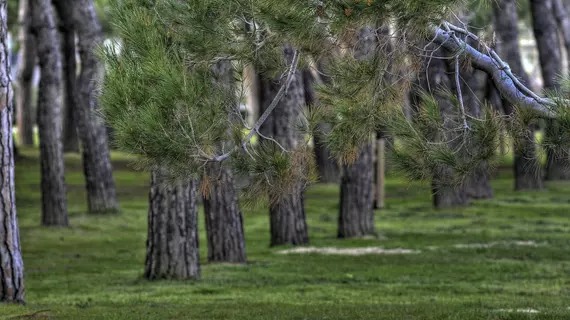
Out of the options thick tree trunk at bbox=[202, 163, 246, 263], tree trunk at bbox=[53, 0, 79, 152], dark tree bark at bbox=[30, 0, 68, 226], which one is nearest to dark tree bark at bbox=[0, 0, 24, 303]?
thick tree trunk at bbox=[202, 163, 246, 263]

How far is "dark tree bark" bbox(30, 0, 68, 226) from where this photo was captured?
23.2 metres

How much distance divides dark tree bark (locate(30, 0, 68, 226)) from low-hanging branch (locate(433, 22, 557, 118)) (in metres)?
15.7

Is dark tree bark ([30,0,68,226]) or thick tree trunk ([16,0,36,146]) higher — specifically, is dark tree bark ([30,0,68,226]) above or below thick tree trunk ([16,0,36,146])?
below

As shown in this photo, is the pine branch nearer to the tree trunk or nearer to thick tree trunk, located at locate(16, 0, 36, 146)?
the tree trunk

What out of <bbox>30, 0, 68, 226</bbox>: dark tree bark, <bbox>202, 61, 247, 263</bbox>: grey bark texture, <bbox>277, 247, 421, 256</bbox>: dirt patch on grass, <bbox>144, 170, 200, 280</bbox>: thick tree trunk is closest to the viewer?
<bbox>144, 170, 200, 280</bbox>: thick tree trunk

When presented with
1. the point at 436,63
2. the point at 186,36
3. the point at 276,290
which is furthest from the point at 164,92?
the point at 436,63

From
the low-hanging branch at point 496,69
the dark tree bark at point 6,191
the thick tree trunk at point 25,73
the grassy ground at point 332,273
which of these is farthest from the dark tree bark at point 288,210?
the thick tree trunk at point 25,73

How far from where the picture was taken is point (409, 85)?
8453 millimetres

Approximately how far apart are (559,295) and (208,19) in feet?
19.9

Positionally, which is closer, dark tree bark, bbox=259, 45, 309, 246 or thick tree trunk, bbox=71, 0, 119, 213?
dark tree bark, bbox=259, 45, 309, 246

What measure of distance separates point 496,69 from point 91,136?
61.3 ft

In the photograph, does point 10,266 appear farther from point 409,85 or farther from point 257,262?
point 257,262

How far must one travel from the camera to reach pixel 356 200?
20719 mm

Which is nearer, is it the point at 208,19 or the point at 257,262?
the point at 208,19
